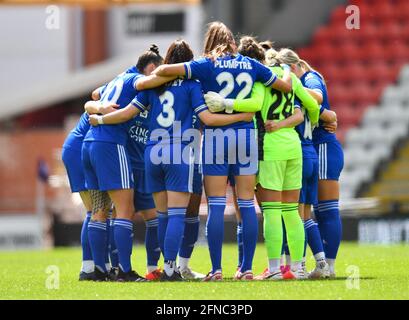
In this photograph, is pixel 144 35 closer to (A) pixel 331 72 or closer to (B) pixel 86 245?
(A) pixel 331 72

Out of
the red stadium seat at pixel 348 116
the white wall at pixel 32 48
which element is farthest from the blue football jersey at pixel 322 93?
the white wall at pixel 32 48

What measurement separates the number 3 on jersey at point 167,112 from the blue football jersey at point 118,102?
361mm

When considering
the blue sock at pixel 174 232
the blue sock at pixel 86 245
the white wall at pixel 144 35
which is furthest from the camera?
the white wall at pixel 144 35

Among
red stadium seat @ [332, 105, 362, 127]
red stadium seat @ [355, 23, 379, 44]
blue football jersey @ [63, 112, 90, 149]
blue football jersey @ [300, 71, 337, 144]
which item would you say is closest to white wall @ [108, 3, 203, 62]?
red stadium seat @ [355, 23, 379, 44]

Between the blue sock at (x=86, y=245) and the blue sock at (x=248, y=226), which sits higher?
the blue sock at (x=248, y=226)

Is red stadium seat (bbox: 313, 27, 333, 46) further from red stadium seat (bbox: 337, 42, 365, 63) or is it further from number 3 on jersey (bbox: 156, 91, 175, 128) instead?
number 3 on jersey (bbox: 156, 91, 175, 128)

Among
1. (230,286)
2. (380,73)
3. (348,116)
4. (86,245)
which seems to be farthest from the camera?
(380,73)

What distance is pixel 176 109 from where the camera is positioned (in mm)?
8789

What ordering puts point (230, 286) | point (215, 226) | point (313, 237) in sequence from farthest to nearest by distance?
point (313, 237), point (215, 226), point (230, 286)

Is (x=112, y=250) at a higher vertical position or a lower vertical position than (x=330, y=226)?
lower

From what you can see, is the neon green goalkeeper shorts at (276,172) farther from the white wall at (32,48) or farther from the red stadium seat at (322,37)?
the white wall at (32,48)

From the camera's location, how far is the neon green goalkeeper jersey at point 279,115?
8.98m

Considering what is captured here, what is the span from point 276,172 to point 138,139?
1.25 meters

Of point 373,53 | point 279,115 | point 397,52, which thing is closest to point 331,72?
point 373,53
